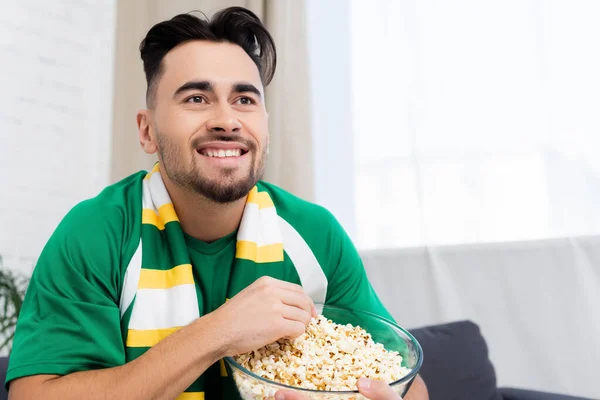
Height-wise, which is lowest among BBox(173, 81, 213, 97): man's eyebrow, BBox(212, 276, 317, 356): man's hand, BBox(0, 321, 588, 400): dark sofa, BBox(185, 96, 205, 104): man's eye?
BBox(0, 321, 588, 400): dark sofa

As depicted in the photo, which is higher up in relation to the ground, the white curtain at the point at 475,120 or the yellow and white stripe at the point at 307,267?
the white curtain at the point at 475,120

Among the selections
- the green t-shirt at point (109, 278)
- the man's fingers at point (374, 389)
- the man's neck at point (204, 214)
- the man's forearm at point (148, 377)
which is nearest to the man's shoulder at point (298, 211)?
the green t-shirt at point (109, 278)

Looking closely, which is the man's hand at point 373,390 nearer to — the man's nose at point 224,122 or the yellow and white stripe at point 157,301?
the yellow and white stripe at point 157,301

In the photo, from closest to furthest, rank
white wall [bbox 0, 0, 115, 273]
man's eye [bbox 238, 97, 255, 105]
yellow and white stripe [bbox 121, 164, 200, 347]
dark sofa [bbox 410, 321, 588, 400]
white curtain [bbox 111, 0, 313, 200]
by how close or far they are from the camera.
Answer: yellow and white stripe [bbox 121, 164, 200, 347] < man's eye [bbox 238, 97, 255, 105] < dark sofa [bbox 410, 321, 588, 400] < white curtain [bbox 111, 0, 313, 200] < white wall [bbox 0, 0, 115, 273]

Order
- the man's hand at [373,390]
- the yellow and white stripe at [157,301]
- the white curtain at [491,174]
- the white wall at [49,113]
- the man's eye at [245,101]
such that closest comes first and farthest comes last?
the man's hand at [373,390], the yellow and white stripe at [157,301], the man's eye at [245,101], the white curtain at [491,174], the white wall at [49,113]

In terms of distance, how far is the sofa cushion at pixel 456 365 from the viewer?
162cm

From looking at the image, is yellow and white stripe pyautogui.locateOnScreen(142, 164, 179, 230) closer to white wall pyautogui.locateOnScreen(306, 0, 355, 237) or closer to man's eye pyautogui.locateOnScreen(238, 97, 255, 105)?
man's eye pyautogui.locateOnScreen(238, 97, 255, 105)

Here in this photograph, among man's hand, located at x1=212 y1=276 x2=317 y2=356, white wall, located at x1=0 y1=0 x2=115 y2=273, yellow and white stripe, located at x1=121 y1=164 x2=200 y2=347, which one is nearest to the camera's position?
man's hand, located at x1=212 y1=276 x2=317 y2=356

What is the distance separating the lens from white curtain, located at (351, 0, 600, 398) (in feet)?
7.34

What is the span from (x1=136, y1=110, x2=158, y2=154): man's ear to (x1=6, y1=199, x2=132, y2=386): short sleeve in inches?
10.7

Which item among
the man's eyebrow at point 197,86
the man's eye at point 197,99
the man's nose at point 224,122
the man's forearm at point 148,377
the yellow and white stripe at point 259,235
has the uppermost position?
the man's eyebrow at point 197,86

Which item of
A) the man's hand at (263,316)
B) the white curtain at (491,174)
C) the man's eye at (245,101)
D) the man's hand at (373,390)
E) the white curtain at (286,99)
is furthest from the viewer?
the white curtain at (286,99)

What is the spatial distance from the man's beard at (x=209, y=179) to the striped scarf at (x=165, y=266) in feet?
0.24

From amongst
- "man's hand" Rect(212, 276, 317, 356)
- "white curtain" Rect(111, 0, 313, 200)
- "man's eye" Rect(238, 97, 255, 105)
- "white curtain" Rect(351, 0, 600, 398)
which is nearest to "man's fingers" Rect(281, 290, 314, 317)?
"man's hand" Rect(212, 276, 317, 356)
